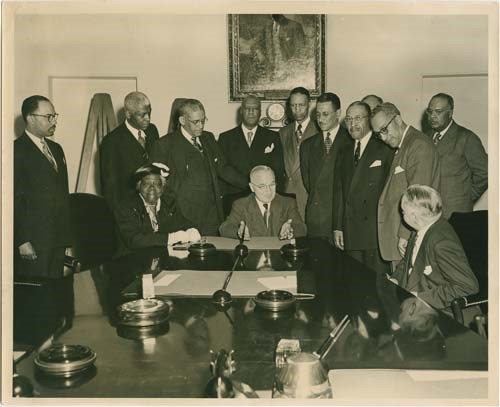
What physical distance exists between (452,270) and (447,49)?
4081 mm

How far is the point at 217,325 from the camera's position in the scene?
1801 mm

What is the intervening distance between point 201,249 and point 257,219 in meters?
0.90

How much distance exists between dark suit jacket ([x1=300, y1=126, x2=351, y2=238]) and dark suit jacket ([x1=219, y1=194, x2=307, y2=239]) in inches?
23.8

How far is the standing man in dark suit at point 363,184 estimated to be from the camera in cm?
375

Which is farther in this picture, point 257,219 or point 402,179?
point 257,219

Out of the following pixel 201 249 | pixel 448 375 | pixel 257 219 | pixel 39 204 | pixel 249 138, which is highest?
pixel 249 138

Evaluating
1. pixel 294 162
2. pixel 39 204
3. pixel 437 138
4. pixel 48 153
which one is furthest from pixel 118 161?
pixel 437 138

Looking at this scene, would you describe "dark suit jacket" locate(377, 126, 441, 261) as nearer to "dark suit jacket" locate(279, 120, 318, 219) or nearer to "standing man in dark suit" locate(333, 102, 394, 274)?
"standing man in dark suit" locate(333, 102, 394, 274)

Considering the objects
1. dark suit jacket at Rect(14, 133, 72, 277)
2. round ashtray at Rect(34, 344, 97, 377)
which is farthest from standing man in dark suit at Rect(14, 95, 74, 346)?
round ashtray at Rect(34, 344, 97, 377)

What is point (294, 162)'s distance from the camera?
194 inches

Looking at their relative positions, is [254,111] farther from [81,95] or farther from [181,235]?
[81,95]

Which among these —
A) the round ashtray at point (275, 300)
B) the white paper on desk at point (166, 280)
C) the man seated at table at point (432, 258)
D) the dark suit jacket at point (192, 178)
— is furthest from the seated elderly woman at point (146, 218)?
the round ashtray at point (275, 300)

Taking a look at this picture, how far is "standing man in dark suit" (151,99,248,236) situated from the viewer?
4.29 meters

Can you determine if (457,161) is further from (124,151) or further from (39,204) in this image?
(39,204)
